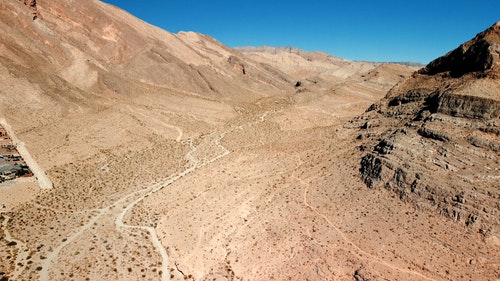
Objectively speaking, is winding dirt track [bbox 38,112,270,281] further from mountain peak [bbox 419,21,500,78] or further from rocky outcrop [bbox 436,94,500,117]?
mountain peak [bbox 419,21,500,78]

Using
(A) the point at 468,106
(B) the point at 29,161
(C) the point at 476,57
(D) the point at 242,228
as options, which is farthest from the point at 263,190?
(B) the point at 29,161

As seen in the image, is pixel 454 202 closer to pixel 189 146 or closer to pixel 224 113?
pixel 189 146

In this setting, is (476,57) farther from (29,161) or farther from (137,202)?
(29,161)

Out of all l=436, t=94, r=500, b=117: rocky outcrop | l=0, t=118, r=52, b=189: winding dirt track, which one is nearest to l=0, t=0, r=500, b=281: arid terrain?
l=436, t=94, r=500, b=117: rocky outcrop

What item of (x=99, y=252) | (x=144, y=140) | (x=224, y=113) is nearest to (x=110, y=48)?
(x=224, y=113)

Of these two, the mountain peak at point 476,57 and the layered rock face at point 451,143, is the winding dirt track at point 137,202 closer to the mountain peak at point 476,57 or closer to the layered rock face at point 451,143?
the layered rock face at point 451,143

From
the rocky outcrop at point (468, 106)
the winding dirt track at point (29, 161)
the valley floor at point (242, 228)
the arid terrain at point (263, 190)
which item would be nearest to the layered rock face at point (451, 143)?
the rocky outcrop at point (468, 106)
